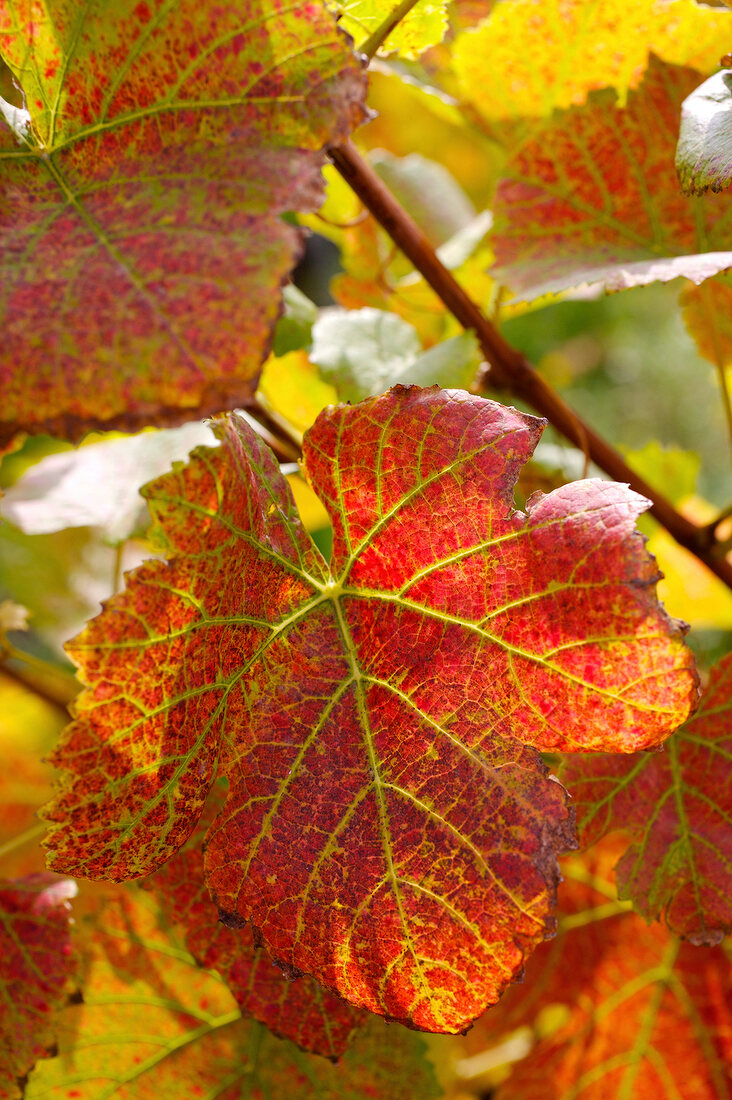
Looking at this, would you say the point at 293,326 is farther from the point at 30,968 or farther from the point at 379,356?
the point at 30,968

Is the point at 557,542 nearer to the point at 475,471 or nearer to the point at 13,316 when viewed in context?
the point at 475,471

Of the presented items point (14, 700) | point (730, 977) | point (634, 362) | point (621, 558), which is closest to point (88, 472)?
point (14, 700)

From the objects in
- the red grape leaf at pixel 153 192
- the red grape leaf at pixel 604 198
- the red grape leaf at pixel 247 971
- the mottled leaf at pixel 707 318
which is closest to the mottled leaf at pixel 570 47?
the red grape leaf at pixel 604 198

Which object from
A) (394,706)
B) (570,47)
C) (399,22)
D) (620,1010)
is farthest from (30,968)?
(570,47)

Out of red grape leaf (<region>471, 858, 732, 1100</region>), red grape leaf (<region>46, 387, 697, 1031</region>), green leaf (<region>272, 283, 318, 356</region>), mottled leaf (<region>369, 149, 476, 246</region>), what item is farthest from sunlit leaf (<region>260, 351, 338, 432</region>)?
red grape leaf (<region>471, 858, 732, 1100</region>)

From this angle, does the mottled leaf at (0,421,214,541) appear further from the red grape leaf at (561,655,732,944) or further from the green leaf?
the red grape leaf at (561,655,732,944)

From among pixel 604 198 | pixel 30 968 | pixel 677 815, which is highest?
pixel 604 198

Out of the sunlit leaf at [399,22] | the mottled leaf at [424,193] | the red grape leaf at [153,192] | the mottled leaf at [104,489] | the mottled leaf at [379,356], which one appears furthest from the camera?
the mottled leaf at [424,193]

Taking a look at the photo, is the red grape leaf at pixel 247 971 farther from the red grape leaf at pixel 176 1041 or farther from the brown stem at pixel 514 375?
the brown stem at pixel 514 375
